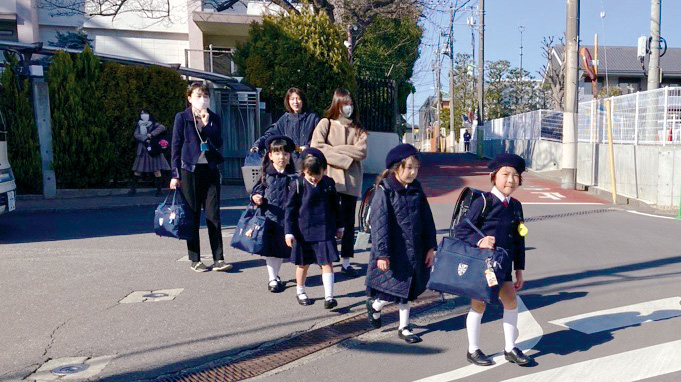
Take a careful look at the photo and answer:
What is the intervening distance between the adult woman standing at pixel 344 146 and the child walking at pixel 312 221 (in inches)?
35.9

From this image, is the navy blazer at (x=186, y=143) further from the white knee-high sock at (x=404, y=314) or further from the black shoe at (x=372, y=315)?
the white knee-high sock at (x=404, y=314)

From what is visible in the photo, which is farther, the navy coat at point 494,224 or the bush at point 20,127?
the bush at point 20,127

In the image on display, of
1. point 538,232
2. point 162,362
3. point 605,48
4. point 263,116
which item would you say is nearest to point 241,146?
point 263,116

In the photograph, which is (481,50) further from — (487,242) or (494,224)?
(487,242)

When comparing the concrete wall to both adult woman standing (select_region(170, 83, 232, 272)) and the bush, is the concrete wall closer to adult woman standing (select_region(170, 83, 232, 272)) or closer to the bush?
the bush

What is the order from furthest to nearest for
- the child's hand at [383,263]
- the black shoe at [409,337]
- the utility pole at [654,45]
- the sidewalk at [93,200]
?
the utility pole at [654,45] < the sidewalk at [93,200] < the black shoe at [409,337] < the child's hand at [383,263]

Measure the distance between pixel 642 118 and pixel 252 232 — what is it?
1035cm

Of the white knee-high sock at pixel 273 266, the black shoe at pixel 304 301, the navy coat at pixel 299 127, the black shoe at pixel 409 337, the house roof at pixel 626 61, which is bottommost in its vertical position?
the black shoe at pixel 409 337

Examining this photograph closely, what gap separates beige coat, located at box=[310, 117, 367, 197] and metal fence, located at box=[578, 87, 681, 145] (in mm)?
A: 8217

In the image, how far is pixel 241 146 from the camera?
53.9ft

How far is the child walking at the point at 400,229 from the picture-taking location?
15.0 ft

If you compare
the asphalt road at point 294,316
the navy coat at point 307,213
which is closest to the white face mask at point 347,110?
the navy coat at point 307,213

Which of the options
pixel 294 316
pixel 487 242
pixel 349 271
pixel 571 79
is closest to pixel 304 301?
pixel 294 316

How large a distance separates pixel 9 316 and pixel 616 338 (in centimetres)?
485
